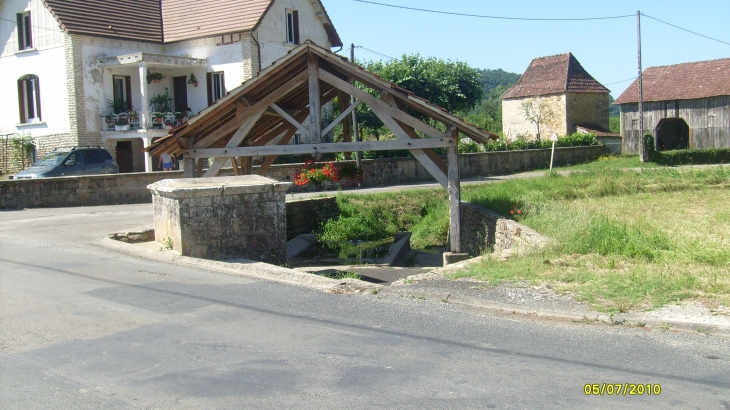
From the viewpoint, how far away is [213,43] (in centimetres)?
3272

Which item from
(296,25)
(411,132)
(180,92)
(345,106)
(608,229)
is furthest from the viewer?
(296,25)

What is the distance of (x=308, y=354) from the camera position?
5.87 metres

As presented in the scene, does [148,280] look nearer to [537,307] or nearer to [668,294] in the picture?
[537,307]

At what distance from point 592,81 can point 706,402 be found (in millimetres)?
52543

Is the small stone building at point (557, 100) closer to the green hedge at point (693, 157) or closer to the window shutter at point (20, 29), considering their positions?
the green hedge at point (693, 157)

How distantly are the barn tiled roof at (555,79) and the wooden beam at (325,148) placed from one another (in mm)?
40154

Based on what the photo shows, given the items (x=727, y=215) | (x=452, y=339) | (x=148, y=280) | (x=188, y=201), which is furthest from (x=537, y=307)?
(x=727, y=215)

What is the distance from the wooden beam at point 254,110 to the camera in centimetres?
1460

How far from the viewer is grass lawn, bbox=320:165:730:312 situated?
25.2 ft

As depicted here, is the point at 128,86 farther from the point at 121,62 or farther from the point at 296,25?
the point at 296,25

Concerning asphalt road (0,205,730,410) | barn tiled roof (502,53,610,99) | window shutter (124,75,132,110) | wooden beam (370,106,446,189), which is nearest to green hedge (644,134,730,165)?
barn tiled roof (502,53,610,99)

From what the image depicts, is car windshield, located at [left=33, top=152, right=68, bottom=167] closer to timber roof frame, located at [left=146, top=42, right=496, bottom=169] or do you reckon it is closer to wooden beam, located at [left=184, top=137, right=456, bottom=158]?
timber roof frame, located at [left=146, top=42, right=496, bottom=169]

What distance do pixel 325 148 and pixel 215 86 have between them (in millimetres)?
20316

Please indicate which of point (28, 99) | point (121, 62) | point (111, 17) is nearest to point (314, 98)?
point (121, 62)
